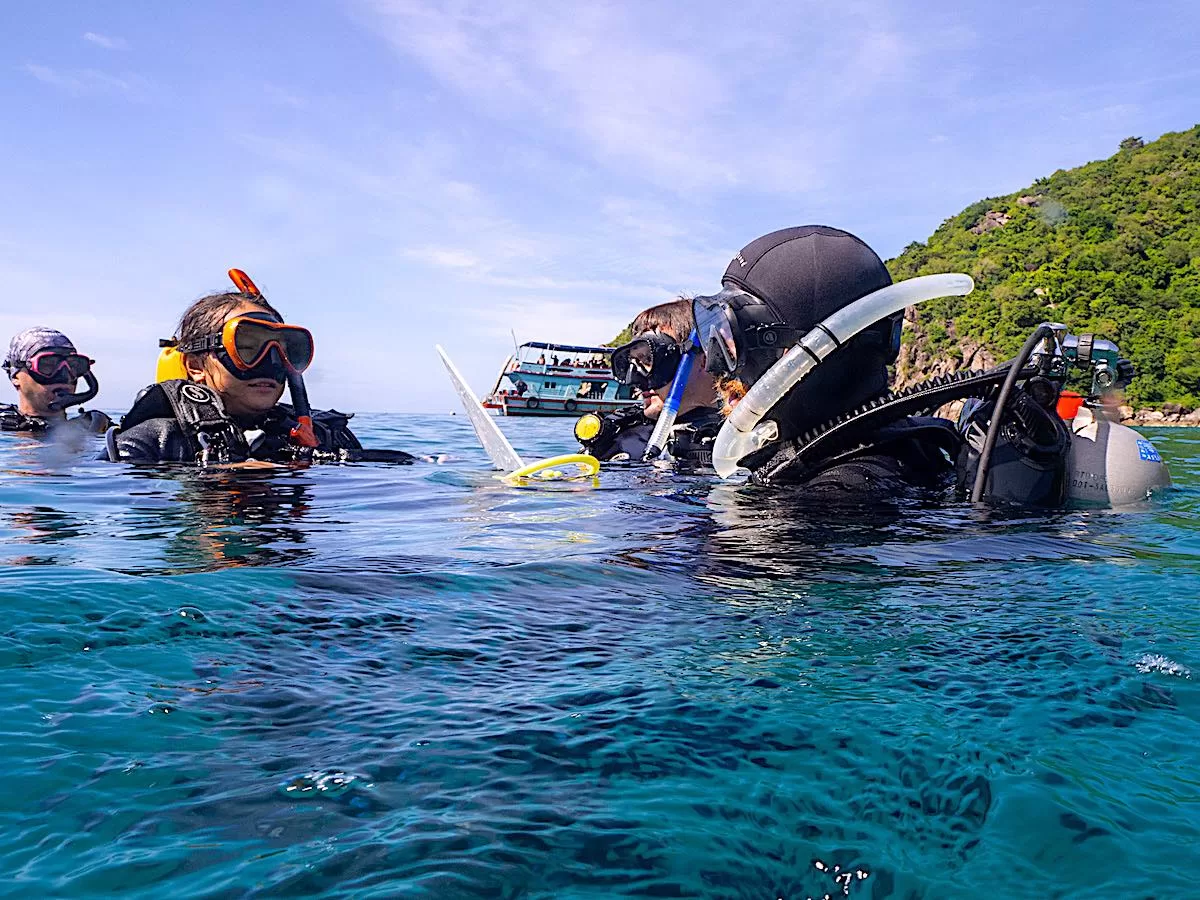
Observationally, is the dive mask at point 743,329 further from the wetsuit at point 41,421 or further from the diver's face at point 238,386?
the wetsuit at point 41,421

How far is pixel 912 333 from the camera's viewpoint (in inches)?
3310

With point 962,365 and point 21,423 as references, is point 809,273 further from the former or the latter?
point 962,365

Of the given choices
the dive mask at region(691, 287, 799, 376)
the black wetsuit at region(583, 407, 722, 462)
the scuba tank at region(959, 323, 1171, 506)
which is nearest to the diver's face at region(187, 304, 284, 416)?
the black wetsuit at region(583, 407, 722, 462)

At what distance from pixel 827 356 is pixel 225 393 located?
4.79m

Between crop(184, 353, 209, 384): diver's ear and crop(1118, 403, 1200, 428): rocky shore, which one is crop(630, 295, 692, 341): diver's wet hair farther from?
crop(1118, 403, 1200, 428): rocky shore

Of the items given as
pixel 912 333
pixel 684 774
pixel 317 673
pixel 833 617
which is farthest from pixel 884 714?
pixel 912 333

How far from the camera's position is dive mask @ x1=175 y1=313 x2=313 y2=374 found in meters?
6.07

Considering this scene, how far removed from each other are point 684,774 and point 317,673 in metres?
0.88

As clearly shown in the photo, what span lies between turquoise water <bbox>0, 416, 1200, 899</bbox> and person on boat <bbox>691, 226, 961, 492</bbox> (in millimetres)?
1006

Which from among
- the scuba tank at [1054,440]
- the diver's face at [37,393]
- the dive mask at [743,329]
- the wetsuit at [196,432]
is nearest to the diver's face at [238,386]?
the wetsuit at [196,432]

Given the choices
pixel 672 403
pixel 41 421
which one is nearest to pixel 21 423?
pixel 41 421

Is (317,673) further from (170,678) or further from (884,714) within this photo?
(884,714)

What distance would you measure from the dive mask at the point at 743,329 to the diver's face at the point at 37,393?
10092 mm

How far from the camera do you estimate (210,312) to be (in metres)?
6.36
